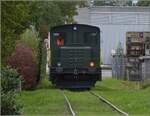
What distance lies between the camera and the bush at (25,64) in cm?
3456

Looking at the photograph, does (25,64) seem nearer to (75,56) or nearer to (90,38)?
(75,56)

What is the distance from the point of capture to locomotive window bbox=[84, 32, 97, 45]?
35.5 meters

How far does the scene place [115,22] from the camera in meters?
76.8

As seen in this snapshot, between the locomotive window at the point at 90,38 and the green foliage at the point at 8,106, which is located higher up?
the locomotive window at the point at 90,38

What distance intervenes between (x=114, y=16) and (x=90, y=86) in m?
42.8

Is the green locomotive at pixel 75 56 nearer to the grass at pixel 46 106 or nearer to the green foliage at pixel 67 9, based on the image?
the grass at pixel 46 106

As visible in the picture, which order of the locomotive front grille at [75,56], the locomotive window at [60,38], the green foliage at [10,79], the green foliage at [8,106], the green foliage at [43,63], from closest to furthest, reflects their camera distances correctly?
1. the green foliage at [8,106]
2. the green foliage at [10,79]
3. the locomotive front grille at [75,56]
4. the locomotive window at [60,38]
5. the green foliage at [43,63]

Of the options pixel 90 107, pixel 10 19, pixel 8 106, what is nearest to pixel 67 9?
pixel 90 107

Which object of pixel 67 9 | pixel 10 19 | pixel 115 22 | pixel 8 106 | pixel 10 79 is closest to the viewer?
pixel 8 106

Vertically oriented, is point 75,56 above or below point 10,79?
above

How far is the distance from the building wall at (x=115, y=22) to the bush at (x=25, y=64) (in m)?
39.0

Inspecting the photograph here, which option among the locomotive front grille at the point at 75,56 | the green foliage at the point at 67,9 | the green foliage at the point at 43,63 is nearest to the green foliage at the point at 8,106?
the locomotive front grille at the point at 75,56

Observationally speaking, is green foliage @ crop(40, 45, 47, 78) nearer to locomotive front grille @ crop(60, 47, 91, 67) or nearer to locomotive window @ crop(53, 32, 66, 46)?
locomotive window @ crop(53, 32, 66, 46)

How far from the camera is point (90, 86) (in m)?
34.6
